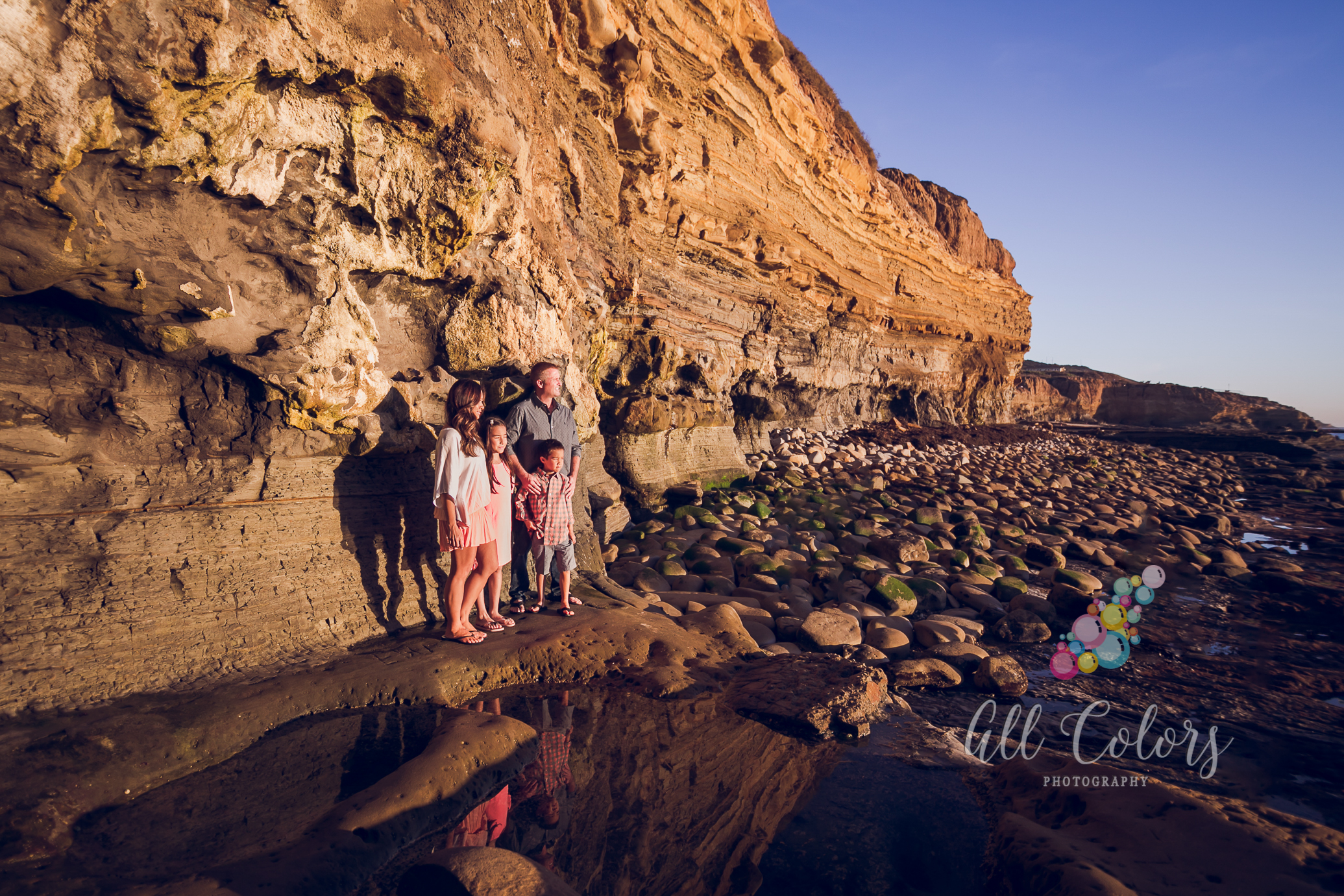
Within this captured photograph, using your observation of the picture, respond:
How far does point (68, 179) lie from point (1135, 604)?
30.1ft

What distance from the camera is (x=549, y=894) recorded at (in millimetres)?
1873

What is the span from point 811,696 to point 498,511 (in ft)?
7.77

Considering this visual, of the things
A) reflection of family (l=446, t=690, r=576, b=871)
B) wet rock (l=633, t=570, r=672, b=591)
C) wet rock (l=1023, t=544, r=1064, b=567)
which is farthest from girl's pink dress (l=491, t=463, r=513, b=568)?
wet rock (l=1023, t=544, r=1064, b=567)

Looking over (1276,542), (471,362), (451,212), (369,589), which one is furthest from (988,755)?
(1276,542)

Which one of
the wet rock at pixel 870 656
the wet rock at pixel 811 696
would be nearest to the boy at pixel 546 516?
the wet rock at pixel 811 696

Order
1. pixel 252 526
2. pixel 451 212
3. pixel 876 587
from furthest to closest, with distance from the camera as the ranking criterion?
→ pixel 876 587 < pixel 451 212 < pixel 252 526

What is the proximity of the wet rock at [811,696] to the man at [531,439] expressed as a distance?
179 centimetres

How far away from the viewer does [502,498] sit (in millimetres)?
4211

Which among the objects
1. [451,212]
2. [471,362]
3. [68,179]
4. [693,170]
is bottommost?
[471,362]

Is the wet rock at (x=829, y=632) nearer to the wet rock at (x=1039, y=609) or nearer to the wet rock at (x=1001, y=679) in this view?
the wet rock at (x=1001, y=679)

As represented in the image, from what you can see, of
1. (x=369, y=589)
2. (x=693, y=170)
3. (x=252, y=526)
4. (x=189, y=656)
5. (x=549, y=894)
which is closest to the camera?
(x=549, y=894)

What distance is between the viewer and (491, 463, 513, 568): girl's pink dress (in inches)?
163

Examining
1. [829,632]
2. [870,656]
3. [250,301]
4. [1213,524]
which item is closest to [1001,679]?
[870,656]

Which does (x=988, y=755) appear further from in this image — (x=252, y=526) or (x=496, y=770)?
(x=252, y=526)
